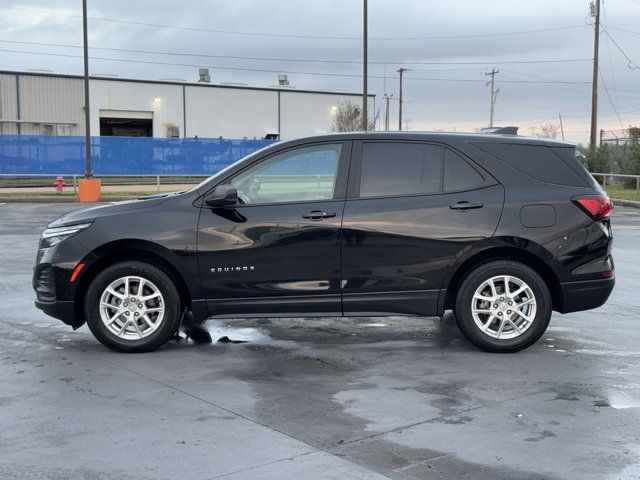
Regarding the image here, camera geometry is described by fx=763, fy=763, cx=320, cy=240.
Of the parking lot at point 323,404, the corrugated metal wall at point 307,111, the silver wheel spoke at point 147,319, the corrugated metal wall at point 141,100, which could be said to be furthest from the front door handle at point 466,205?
the corrugated metal wall at point 307,111

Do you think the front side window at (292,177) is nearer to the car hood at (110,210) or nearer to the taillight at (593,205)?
the car hood at (110,210)

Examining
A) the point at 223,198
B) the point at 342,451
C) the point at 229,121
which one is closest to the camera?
the point at 342,451

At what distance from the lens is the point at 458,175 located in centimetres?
658

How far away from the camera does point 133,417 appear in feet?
16.1

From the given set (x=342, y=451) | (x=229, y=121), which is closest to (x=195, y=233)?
(x=342, y=451)

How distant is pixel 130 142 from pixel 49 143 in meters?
3.87

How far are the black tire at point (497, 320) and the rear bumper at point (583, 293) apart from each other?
167 mm

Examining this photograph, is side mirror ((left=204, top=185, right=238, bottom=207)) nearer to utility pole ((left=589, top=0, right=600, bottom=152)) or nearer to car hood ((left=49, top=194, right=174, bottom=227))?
car hood ((left=49, top=194, right=174, bottom=227))

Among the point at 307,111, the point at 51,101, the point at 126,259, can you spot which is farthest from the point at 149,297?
the point at 307,111

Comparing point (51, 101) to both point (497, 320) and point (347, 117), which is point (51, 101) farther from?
point (497, 320)

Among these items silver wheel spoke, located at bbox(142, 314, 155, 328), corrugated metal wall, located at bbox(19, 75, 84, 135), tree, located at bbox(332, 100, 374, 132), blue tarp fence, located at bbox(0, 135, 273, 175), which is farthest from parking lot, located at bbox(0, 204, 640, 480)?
tree, located at bbox(332, 100, 374, 132)

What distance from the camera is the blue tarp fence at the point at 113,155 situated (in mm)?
36812

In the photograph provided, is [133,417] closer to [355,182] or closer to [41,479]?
[41,479]

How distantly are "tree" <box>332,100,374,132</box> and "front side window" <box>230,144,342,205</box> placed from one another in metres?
53.8
